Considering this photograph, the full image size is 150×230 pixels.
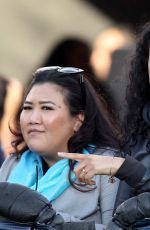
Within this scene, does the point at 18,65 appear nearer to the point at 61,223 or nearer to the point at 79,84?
the point at 79,84

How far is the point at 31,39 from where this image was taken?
342 inches

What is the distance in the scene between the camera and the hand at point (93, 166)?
317 cm

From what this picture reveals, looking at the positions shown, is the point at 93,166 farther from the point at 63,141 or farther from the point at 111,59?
the point at 111,59

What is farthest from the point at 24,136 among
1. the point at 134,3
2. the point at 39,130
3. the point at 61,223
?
the point at 134,3

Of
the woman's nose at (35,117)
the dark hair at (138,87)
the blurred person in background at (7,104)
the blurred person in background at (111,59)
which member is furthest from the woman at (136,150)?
the blurred person in background at (7,104)

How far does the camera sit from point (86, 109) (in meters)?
4.11

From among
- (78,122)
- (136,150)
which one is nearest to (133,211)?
(136,150)

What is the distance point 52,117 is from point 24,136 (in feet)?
0.58

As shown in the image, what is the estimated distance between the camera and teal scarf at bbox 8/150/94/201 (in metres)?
3.78

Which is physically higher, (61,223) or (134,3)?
(134,3)

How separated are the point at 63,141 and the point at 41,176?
8.1 inches

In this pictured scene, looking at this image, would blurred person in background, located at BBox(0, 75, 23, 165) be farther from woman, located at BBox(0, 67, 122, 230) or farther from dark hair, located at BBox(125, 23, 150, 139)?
dark hair, located at BBox(125, 23, 150, 139)

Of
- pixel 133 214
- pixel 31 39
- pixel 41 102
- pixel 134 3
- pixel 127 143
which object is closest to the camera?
pixel 133 214

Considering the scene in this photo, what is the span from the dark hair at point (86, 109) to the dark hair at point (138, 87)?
9.6 inches
